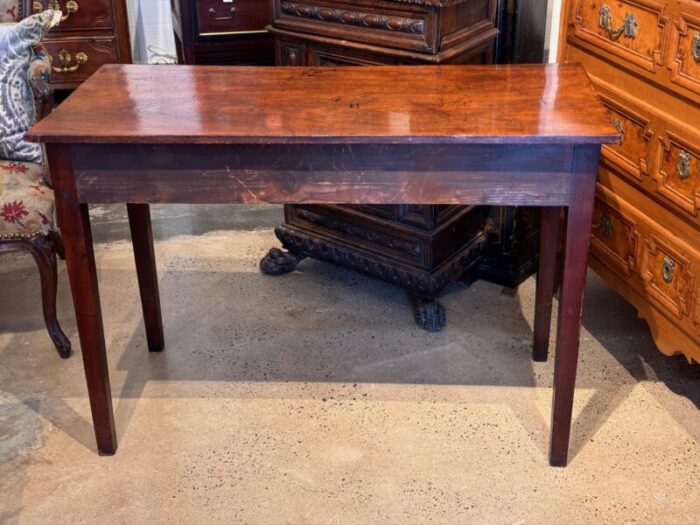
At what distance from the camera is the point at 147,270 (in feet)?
7.82

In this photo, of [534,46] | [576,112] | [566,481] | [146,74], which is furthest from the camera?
[534,46]

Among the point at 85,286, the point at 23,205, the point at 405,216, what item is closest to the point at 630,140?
the point at 405,216

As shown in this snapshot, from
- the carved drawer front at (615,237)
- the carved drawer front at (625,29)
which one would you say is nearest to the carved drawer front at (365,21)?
the carved drawer front at (625,29)

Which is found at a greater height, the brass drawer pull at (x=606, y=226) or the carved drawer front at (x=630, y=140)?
the carved drawer front at (x=630, y=140)

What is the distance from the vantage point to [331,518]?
6.30 ft

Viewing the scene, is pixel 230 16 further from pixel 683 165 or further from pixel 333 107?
pixel 683 165

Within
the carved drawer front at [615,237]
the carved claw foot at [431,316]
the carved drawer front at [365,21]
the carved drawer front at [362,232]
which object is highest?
the carved drawer front at [365,21]

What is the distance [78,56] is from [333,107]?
2406mm

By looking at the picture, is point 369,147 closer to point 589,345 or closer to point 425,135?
point 425,135

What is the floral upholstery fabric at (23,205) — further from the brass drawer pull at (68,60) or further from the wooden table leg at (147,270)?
the brass drawer pull at (68,60)

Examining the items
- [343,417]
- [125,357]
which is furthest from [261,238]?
[343,417]

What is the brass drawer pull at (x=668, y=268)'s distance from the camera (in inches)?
82.8

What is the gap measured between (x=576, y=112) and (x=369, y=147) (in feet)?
1.40

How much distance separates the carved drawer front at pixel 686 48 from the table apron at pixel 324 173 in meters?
0.39
